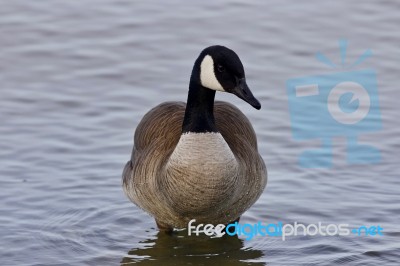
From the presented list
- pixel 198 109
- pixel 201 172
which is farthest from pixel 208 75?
pixel 201 172

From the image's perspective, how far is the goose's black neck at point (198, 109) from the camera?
7.81 m

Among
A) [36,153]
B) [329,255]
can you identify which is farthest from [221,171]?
[36,153]

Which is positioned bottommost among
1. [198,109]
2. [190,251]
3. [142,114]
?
[190,251]

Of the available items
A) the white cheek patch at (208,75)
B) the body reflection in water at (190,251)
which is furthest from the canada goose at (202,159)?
the body reflection in water at (190,251)

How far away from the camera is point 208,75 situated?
7711 mm

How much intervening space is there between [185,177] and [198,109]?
571 millimetres

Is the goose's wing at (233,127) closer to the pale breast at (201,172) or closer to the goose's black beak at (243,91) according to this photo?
the pale breast at (201,172)

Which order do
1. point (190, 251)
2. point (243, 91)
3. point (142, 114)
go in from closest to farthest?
point (243, 91)
point (190, 251)
point (142, 114)

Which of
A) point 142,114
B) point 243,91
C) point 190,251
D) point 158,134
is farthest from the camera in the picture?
point 142,114

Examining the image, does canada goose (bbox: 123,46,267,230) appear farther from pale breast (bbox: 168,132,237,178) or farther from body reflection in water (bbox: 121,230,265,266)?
body reflection in water (bbox: 121,230,265,266)

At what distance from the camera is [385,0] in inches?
562

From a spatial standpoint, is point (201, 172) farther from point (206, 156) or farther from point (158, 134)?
point (158, 134)

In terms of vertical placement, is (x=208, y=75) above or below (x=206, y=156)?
above

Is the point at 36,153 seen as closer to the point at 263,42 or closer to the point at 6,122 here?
the point at 6,122
